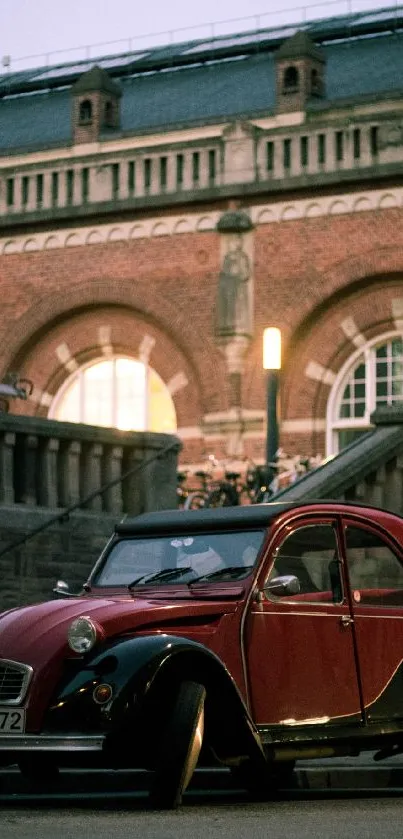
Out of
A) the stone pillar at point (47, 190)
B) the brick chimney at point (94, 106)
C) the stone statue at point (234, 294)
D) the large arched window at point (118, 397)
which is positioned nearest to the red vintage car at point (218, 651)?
the stone statue at point (234, 294)

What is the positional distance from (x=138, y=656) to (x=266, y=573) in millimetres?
1205

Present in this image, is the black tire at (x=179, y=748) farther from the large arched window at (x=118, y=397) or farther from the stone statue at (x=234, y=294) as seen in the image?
the large arched window at (x=118, y=397)

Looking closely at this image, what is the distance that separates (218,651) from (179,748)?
2.57ft

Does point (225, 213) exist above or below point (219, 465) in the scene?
above

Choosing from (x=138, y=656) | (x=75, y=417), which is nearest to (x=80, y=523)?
(x=138, y=656)

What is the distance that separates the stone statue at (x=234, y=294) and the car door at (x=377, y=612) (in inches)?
696

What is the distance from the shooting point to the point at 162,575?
1077 cm

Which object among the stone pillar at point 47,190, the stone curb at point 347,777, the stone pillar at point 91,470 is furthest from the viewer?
the stone pillar at point 47,190

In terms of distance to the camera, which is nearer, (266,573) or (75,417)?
(266,573)

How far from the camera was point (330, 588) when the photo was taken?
35.5 ft

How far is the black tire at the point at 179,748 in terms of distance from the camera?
941 cm

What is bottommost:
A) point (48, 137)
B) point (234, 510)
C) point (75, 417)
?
point (234, 510)

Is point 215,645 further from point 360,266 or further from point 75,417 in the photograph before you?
point 75,417

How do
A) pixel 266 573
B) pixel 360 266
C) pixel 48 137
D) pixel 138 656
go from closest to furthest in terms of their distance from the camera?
pixel 138 656 → pixel 266 573 → pixel 360 266 → pixel 48 137
